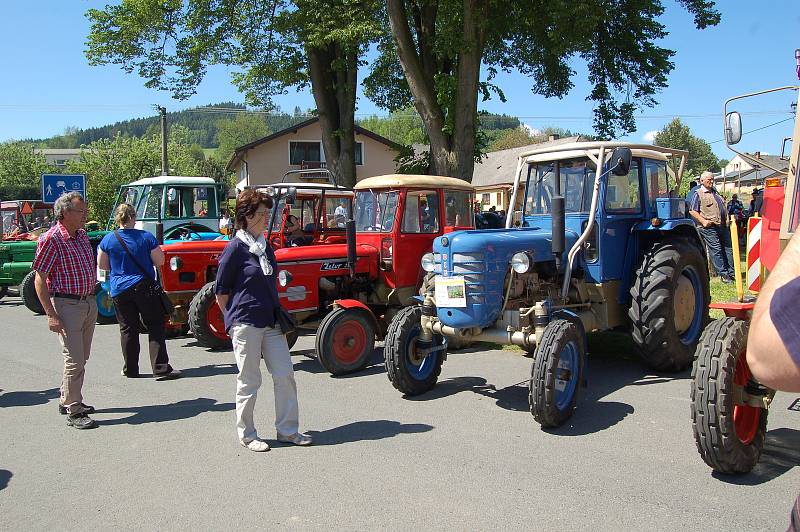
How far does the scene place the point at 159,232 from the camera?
10805 mm

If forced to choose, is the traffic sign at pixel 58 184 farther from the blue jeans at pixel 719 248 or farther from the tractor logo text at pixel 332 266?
the blue jeans at pixel 719 248

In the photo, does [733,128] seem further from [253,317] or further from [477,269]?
[253,317]

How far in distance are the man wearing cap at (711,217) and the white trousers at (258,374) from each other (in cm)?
735

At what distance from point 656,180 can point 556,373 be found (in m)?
3.20

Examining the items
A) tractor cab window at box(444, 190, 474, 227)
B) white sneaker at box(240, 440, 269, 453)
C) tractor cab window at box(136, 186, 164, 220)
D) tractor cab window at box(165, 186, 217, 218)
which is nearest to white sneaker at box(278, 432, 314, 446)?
white sneaker at box(240, 440, 269, 453)

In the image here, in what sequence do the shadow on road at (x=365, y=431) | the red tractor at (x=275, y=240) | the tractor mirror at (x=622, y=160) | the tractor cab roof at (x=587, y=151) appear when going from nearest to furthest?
the shadow on road at (x=365, y=431) → the tractor mirror at (x=622, y=160) → the tractor cab roof at (x=587, y=151) → the red tractor at (x=275, y=240)

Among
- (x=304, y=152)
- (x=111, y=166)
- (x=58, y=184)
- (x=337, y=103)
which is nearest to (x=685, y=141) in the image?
(x=304, y=152)

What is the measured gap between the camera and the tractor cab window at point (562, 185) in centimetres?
686

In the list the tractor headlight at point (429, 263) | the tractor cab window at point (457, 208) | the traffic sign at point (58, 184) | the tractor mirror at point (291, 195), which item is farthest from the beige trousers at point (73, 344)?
the traffic sign at point (58, 184)

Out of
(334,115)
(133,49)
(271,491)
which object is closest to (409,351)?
(271,491)

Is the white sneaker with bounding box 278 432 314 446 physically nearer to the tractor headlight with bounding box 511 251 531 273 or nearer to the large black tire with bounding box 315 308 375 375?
the large black tire with bounding box 315 308 375 375

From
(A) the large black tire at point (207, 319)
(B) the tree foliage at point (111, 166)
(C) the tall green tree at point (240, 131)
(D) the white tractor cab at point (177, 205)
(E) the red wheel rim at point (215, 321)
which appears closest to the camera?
(A) the large black tire at point (207, 319)

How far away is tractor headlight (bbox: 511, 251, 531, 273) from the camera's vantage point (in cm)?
577

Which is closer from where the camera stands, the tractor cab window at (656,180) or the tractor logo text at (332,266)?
the tractor cab window at (656,180)
